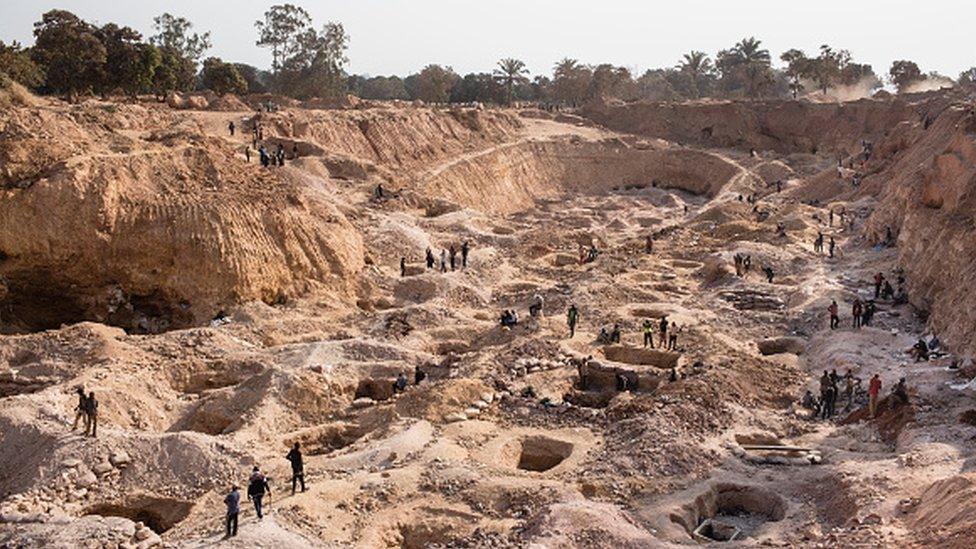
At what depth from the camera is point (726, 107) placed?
6956cm

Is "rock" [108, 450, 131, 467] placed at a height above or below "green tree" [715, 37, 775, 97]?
below

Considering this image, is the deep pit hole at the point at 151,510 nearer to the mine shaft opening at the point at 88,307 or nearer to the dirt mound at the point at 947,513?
the mine shaft opening at the point at 88,307

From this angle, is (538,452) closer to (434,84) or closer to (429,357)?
(429,357)

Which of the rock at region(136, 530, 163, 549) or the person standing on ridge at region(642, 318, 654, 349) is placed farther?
the person standing on ridge at region(642, 318, 654, 349)

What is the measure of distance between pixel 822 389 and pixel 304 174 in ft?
82.4

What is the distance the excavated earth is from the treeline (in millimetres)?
6454

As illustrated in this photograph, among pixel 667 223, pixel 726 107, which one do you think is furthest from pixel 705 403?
pixel 726 107

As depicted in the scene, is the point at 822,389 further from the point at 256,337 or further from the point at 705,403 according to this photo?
the point at 256,337

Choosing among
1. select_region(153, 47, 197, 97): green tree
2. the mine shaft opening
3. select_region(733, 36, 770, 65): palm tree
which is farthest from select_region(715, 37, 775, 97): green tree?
the mine shaft opening

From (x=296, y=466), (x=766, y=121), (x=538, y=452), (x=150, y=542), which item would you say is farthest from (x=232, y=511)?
(x=766, y=121)

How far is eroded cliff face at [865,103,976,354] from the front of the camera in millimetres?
25031

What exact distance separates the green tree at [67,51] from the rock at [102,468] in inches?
1329

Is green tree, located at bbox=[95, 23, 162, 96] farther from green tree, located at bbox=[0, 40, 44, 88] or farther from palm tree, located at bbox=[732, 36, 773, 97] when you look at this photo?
palm tree, located at bbox=[732, 36, 773, 97]

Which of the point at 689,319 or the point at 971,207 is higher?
the point at 971,207
